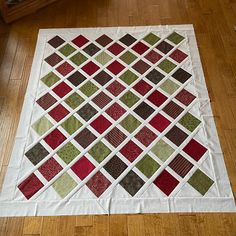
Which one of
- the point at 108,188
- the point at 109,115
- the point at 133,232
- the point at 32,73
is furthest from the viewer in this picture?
the point at 32,73

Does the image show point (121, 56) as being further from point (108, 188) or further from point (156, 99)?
point (108, 188)

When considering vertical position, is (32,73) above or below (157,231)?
above

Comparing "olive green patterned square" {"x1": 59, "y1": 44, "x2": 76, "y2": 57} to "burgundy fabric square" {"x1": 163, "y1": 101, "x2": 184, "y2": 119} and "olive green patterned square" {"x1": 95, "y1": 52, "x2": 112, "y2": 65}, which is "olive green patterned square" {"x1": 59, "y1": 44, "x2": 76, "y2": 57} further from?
"burgundy fabric square" {"x1": 163, "y1": 101, "x2": 184, "y2": 119}

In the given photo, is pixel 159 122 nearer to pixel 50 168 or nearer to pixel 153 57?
pixel 153 57

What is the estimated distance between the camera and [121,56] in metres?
1.81

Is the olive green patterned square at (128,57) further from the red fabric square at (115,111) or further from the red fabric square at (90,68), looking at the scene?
the red fabric square at (115,111)

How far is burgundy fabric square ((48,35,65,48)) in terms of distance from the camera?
6.16 ft

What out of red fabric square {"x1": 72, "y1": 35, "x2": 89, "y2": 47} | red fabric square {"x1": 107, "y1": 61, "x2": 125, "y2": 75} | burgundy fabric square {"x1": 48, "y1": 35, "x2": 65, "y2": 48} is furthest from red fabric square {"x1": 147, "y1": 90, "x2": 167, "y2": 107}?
burgundy fabric square {"x1": 48, "y1": 35, "x2": 65, "y2": 48}

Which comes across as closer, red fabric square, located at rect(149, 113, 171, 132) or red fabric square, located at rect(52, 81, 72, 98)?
red fabric square, located at rect(149, 113, 171, 132)

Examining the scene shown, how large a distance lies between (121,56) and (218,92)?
1.92 ft

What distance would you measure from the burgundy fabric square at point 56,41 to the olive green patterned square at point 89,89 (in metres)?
0.37

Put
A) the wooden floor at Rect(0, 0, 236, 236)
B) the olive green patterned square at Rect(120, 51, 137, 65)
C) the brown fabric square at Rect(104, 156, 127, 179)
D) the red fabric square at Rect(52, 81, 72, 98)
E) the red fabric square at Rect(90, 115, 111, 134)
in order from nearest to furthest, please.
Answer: the wooden floor at Rect(0, 0, 236, 236)
the brown fabric square at Rect(104, 156, 127, 179)
the red fabric square at Rect(90, 115, 111, 134)
the red fabric square at Rect(52, 81, 72, 98)
the olive green patterned square at Rect(120, 51, 137, 65)

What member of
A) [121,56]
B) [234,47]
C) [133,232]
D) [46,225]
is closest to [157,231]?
[133,232]

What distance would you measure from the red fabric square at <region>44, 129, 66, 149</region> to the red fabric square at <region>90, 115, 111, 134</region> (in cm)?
16
